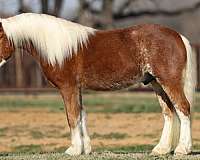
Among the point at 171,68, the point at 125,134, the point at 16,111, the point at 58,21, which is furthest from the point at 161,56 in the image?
the point at 16,111

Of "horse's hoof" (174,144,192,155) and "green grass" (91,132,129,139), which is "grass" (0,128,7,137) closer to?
"green grass" (91,132,129,139)

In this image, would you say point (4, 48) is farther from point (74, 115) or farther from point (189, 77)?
point (189, 77)

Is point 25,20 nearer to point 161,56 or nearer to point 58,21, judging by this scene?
point 58,21

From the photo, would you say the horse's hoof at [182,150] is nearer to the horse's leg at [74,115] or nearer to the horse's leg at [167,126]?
the horse's leg at [167,126]

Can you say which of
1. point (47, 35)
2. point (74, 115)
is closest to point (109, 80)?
point (74, 115)

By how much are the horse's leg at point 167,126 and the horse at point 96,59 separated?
83 mm

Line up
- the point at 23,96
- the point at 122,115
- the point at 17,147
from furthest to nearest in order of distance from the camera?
the point at 23,96
the point at 122,115
the point at 17,147

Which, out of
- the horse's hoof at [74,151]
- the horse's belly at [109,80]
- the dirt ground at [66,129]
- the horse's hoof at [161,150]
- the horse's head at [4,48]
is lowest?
the dirt ground at [66,129]

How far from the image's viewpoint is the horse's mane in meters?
9.91

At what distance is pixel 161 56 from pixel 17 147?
5429mm

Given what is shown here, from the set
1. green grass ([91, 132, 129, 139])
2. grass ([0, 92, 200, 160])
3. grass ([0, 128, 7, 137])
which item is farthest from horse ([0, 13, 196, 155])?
grass ([0, 128, 7, 137])

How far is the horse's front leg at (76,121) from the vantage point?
990 centimetres

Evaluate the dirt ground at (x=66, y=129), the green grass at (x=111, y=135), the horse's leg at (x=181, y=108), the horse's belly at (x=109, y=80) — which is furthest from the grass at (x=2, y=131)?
the horse's leg at (x=181, y=108)

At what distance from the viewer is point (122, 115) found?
21531 millimetres
